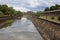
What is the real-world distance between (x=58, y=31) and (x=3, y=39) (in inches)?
497

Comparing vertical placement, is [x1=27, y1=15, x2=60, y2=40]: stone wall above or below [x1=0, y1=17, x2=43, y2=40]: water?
above

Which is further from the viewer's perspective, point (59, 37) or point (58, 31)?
point (58, 31)

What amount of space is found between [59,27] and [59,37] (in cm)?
166

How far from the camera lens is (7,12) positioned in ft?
413

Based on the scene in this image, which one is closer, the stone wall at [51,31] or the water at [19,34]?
the stone wall at [51,31]

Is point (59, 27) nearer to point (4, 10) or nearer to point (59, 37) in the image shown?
point (59, 37)

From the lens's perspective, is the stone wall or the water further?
the water

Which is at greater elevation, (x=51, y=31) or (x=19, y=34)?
(x=51, y=31)

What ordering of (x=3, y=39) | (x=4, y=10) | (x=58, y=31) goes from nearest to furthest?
(x=58, y=31)
(x=3, y=39)
(x=4, y=10)

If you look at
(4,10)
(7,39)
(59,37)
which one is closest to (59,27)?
(59,37)

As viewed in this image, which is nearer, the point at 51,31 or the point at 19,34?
the point at 51,31

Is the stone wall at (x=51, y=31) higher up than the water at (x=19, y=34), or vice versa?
the stone wall at (x=51, y=31)

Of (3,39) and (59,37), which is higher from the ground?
(59,37)

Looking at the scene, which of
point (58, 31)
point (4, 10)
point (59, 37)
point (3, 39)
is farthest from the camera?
point (4, 10)
